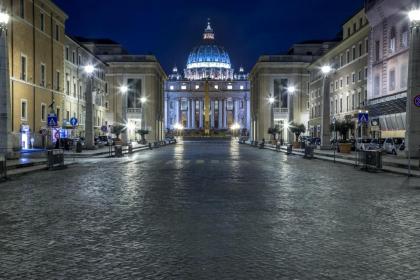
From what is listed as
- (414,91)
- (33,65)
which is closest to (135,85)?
(33,65)

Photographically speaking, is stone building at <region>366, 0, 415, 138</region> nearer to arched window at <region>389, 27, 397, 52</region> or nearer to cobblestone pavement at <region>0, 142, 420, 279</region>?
arched window at <region>389, 27, 397, 52</region>

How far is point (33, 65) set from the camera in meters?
49.7

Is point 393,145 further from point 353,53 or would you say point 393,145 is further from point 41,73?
point 41,73

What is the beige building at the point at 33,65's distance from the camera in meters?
44.7

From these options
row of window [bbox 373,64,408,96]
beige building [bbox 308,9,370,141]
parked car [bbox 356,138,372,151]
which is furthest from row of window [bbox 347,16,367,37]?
parked car [bbox 356,138,372,151]

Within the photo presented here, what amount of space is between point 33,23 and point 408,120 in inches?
1394

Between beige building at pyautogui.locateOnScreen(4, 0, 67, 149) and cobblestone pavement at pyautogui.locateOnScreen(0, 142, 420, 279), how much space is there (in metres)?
30.4

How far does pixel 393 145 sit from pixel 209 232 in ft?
106

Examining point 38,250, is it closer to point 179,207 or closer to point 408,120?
point 179,207

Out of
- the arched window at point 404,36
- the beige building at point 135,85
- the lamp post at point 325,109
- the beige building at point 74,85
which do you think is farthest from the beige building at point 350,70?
the beige building at point 135,85

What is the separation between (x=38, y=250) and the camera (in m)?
7.40

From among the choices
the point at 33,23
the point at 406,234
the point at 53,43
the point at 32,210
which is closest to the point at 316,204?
the point at 406,234

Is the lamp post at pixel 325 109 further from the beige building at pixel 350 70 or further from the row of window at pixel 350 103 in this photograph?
the row of window at pixel 350 103

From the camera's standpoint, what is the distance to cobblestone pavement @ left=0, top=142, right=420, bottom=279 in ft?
21.1
